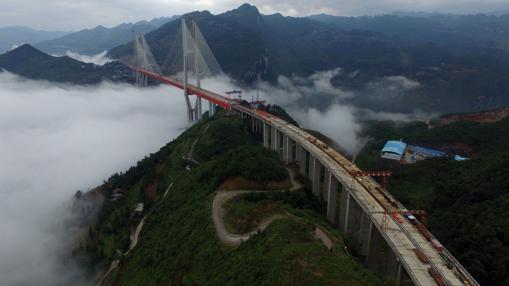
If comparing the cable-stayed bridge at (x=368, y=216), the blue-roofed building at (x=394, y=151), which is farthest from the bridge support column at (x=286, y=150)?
the blue-roofed building at (x=394, y=151)

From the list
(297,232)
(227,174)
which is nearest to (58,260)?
(227,174)

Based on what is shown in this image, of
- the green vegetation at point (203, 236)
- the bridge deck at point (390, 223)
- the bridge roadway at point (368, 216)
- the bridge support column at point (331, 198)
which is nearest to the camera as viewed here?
the green vegetation at point (203, 236)

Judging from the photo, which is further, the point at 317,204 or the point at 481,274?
the point at 317,204

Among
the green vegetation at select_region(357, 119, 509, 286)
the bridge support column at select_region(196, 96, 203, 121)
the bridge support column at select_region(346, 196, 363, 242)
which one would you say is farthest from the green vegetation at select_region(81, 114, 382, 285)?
the bridge support column at select_region(196, 96, 203, 121)

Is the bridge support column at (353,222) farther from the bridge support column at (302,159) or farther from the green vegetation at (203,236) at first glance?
the bridge support column at (302,159)

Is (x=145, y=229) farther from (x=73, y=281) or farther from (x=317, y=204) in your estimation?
(x=317, y=204)
